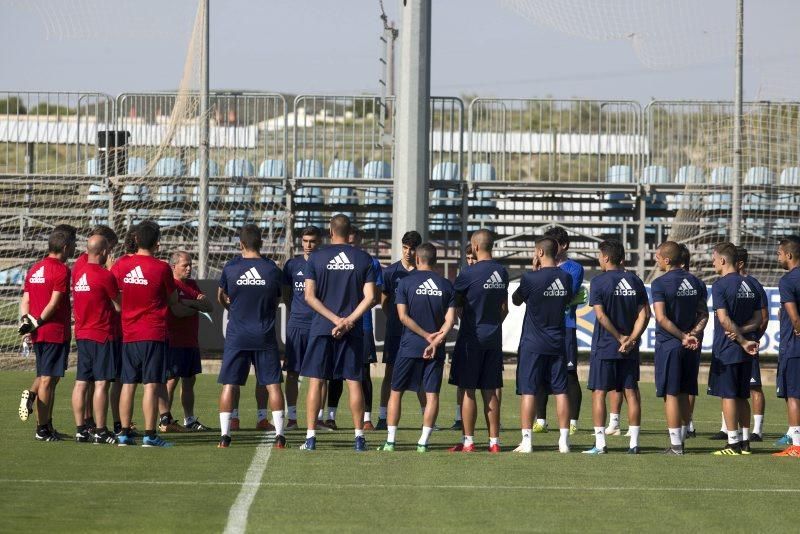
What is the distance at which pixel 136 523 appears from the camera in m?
8.15

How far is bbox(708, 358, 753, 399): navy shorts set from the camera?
12531mm

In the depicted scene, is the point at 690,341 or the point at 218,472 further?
the point at 690,341

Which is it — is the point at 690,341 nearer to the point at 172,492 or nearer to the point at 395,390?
the point at 395,390

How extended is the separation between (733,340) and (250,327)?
4.61 meters

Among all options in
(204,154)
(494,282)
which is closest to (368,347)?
(494,282)

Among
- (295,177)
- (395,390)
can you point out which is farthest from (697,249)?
(395,390)

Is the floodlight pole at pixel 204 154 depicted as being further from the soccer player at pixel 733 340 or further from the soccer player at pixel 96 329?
the soccer player at pixel 733 340

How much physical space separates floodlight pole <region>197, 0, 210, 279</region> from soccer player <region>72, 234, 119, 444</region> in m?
10.7

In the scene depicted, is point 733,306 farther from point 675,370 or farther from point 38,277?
point 38,277

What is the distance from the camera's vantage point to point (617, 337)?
479 inches

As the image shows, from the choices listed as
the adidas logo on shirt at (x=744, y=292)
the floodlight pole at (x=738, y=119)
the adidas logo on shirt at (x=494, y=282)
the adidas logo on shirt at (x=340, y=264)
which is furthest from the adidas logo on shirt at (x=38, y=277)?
the floodlight pole at (x=738, y=119)

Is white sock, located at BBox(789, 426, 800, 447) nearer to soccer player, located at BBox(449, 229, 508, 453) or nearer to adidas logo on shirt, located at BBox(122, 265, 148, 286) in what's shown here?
soccer player, located at BBox(449, 229, 508, 453)

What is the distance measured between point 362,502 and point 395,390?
2912 mm

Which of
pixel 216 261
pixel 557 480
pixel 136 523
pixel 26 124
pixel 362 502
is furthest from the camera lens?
pixel 26 124
